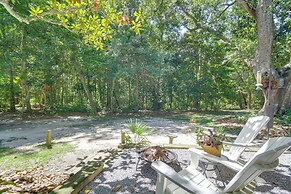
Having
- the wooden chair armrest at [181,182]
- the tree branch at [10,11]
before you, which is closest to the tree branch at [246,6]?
the tree branch at [10,11]

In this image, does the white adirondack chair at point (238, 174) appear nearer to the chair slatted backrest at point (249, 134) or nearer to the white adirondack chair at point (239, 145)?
the white adirondack chair at point (239, 145)

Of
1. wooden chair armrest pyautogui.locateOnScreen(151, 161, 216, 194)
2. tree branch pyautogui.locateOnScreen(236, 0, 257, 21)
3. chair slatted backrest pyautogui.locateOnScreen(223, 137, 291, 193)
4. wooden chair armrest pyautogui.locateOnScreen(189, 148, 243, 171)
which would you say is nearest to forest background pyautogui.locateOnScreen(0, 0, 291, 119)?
tree branch pyautogui.locateOnScreen(236, 0, 257, 21)

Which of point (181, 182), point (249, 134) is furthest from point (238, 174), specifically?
point (249, 134)

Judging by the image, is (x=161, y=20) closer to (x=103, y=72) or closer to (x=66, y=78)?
(x=103, y=72)

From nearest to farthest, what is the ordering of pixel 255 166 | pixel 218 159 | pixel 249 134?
1. pixel 255 166
2. pixel 218 159
3. pixel 249 134

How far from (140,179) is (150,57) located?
8539mm

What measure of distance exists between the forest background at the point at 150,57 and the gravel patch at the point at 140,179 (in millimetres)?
3935

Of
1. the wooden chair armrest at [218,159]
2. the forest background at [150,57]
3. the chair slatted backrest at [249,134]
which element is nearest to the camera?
the wooden chair armrest at [218,159]

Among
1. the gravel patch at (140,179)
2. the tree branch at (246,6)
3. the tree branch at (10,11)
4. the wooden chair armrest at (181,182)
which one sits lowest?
the gravel patch at (140,179)

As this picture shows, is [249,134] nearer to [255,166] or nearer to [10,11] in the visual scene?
[255,166]

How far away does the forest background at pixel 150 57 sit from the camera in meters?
8.12

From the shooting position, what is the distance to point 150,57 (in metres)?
10.6

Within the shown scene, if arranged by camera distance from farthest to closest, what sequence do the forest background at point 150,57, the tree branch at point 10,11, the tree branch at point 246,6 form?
the forest background at point 150,57 → the tree branch at point 246,6 → the tree branch at point 10,11

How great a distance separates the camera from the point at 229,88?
1438 cm
